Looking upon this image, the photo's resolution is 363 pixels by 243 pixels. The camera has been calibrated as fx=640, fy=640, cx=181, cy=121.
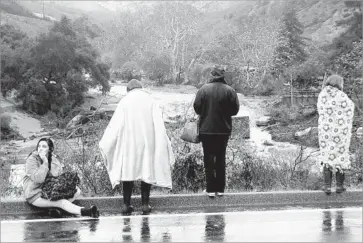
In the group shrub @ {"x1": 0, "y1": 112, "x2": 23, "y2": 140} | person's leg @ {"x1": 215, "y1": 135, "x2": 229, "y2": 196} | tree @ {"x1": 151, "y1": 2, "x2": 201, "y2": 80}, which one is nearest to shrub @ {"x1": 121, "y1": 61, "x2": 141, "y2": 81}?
tree @ {"x1": 151, "y1": 2, "x2": 201, "y2": 80}

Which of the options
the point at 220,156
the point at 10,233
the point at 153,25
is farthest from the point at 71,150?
the point at 153,25

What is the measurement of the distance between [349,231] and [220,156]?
2079 millimetres

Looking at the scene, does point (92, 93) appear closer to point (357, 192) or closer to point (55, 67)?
point (55, 67)

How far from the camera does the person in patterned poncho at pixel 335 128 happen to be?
26.4 ft

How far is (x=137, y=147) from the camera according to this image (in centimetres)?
722

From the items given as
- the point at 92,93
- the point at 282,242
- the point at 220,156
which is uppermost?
the point at 92,93

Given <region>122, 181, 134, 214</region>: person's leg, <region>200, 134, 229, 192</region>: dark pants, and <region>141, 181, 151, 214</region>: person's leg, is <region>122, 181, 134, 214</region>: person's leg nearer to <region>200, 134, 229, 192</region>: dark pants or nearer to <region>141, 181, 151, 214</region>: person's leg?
<region>141, 181, 151, 214</region>: person's leg

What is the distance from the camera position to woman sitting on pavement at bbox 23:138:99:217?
23.1 feet

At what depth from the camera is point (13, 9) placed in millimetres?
46938

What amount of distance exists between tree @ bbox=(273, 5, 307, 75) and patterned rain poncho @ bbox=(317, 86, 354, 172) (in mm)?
35661

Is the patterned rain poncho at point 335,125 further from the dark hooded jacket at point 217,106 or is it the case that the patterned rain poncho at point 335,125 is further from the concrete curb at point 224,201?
the dark hooded jacket at point 217,106

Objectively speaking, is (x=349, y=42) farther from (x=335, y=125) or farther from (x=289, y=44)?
(x=335, y=125)

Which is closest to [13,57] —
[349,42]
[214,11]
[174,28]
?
[174,28]

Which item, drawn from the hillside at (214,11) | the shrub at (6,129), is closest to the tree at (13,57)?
the hillside at (214,11)
